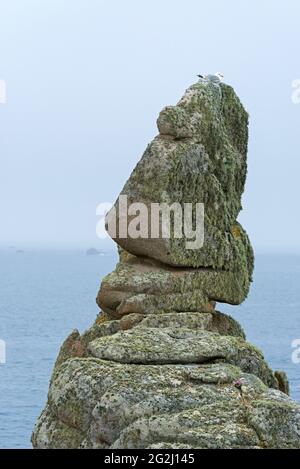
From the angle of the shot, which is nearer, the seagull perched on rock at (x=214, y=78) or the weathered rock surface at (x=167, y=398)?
the weathered rock surface at (x=167, y=398)

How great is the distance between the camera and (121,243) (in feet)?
122

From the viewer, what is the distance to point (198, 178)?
37.8m

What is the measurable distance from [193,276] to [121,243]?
2.83 m

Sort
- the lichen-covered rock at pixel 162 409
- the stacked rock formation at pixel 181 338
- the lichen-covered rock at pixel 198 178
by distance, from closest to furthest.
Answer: the lichen-covered rock at pixel 162 409 → the stacked rock formation at pixel 181 338 → the lichen-covered rock at pixel 198 178

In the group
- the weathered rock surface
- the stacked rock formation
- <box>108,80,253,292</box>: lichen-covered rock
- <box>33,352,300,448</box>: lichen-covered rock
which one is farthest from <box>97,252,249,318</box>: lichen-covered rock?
<box>33,352,300,448</box>: lichen-covered rock

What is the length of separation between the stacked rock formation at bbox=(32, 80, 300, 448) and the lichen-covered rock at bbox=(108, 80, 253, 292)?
48mm

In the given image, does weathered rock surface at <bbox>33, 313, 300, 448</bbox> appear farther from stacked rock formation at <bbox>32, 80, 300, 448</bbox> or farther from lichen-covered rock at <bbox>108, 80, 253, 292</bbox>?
lichen-covered rock at <bbox>108, 80, 253, 292</bbox>

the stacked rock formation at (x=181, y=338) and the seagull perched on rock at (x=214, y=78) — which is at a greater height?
the seagull perched on rock at (x=214, y=78)

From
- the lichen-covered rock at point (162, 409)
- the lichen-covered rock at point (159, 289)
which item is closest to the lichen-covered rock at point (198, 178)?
the lichen-covered rock at point (159, 289)

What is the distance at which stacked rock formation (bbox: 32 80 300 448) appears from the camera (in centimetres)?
2386

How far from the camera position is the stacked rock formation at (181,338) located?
939 inches

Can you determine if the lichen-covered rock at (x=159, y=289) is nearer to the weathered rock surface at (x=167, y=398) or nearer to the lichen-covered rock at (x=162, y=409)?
the weathered rock surface at (x=167, y=398)

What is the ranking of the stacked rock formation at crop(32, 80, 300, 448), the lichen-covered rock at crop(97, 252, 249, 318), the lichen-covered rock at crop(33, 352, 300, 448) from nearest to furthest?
the lichen-covered rock at crop(33, 352, 300, 448) → the stacked rock formation at crop(32, 80, 300, 448) → the lichen-covered rock at crop(97, 252, 249, 318)

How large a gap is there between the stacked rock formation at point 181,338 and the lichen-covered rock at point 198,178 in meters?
0.05
